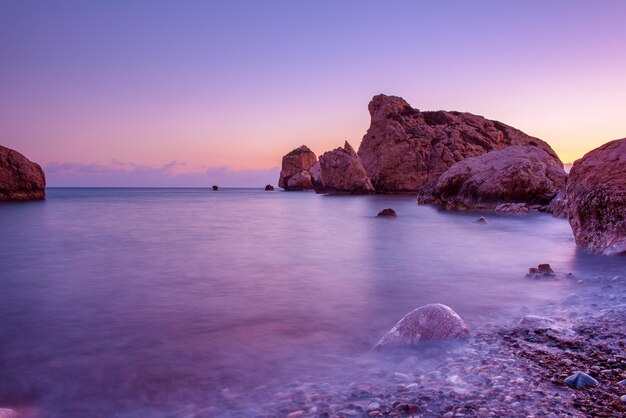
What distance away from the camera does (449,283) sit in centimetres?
873

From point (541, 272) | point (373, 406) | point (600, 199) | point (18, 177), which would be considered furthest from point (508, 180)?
point (18, 177)

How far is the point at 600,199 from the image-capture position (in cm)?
1086

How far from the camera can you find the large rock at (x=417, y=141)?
72.1 meters

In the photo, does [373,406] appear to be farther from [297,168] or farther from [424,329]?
[297,168]

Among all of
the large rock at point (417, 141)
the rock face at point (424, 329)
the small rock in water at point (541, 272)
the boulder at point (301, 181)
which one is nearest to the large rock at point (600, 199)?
the small rock in water at point (541, 272)

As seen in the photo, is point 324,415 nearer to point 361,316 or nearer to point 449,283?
point 361,316

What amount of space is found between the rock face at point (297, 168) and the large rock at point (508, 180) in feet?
273

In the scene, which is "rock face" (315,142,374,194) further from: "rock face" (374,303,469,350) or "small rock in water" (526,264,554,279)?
"rock face" (374,303,469,350)

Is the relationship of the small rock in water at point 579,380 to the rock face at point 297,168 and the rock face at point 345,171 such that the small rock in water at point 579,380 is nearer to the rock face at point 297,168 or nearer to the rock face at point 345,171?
the rock face at point 345,171

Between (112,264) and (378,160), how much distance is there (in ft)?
225

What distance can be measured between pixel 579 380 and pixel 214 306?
5.03 metres

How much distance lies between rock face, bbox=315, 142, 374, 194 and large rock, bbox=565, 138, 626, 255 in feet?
183

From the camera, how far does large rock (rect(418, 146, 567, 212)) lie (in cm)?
2950

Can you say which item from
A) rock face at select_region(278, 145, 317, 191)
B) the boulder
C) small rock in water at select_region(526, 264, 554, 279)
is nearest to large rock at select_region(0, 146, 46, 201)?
small rock in water at select_region(526, 264, 554, 279)
